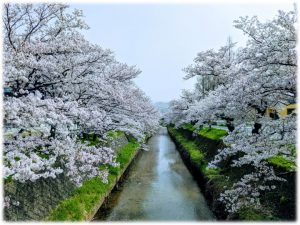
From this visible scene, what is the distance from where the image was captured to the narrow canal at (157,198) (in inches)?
604

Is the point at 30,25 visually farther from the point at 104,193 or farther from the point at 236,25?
the point at 104,193

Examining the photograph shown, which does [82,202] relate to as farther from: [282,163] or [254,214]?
[282,163]

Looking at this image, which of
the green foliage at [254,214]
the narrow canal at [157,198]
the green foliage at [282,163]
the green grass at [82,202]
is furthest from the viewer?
the narrow canal at [157,198]

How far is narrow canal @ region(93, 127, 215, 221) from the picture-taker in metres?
15.4

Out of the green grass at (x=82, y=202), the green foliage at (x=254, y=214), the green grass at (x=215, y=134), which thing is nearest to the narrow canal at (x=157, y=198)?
the green grass at (x=82, y=202)

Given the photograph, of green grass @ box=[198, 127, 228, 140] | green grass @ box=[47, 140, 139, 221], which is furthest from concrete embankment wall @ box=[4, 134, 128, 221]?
green grass @ box=[198, 127, 228, 140]

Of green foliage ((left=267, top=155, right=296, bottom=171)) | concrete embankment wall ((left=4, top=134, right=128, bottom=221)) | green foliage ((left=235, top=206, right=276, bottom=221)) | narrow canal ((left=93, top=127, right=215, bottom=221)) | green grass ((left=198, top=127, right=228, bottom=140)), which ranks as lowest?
narrow canal ((left=93, top=127, right=215, bottom=221))

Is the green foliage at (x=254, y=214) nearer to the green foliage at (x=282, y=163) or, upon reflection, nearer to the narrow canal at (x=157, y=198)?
the green foliage at (x=282, y=163)

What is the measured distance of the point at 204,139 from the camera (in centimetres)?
3025

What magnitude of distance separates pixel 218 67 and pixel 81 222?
13.9 m

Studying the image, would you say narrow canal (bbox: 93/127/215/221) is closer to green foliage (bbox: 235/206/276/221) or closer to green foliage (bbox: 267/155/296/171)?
green foliage (bbox: 235/206/276/221)

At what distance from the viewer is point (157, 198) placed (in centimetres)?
1827

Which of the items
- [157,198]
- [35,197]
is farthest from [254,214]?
[157,198]

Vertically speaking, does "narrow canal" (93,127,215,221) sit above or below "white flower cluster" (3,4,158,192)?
below
